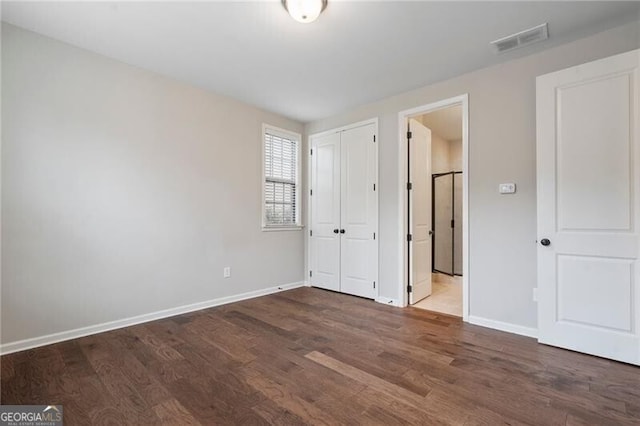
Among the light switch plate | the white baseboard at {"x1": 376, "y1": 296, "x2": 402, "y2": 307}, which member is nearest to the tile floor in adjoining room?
the white baseboard at {"x1": 376, "y1": 296, "x2": 402, "y2": 307}

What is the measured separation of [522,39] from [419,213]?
2061 millimetres

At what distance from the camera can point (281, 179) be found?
447cm

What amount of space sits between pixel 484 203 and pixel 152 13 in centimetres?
337

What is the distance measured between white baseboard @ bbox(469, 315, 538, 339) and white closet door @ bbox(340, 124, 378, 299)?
127 cm

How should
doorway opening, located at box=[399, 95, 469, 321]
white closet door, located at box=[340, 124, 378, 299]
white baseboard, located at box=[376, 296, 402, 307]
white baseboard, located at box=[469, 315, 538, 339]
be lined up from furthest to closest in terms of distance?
white closet door, located at box=[340, 124, 378, 299] → white baseboard, located at box=[376, 296, 402, 307] → doorway opening, located at box=[399, 95, 469, 321] → white baseboard, located at box=[469, 315, 538, 339]

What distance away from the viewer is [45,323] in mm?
2469

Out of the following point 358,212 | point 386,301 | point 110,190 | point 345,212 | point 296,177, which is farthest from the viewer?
point 296,177

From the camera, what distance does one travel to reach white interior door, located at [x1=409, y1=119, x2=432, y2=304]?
3.68 metres

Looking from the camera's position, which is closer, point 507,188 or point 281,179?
point 507,188

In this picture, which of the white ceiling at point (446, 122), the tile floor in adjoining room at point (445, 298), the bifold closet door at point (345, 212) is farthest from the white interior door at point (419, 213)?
the white ceiling at point (446, 122)

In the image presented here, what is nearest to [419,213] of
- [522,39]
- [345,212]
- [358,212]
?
[358,212]

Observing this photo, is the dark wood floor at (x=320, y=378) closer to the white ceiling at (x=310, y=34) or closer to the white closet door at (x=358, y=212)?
the white closet door at (x=358, y=212)

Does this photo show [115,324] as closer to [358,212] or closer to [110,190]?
[110,190]

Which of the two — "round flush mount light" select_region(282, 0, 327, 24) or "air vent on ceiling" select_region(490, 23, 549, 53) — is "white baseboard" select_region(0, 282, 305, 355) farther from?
"air vent on ceiling" select_region(490, 23, 549, 53)
